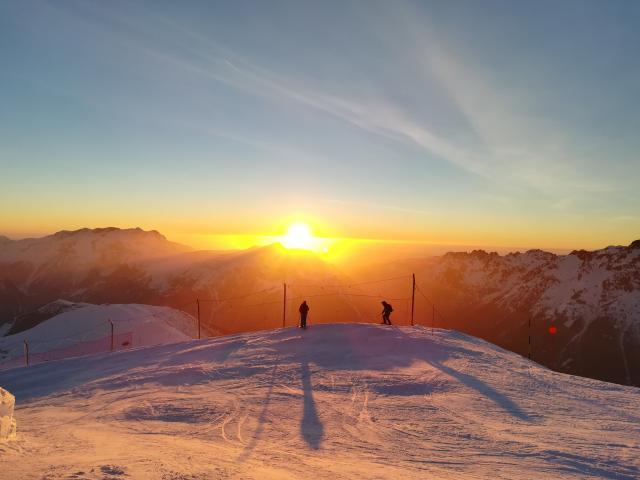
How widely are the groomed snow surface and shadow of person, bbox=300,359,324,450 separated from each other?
0.25 feet

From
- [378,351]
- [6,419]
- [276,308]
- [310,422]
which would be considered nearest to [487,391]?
[378,351]

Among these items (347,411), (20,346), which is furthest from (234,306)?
(347,411)

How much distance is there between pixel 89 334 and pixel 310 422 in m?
64.1

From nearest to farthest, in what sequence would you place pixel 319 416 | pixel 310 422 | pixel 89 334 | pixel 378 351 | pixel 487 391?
pixel 310 422, pixel 319 416, pixel 487 391, pixel 378 351, pixel 89 334

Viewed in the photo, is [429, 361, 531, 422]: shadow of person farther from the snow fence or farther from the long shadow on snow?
the snow fence

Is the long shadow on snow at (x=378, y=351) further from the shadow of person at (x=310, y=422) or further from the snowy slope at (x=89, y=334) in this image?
the snowy slope at (x=89, y=334)

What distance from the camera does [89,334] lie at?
67.8 meters

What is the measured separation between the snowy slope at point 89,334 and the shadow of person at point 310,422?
42643 millimetres

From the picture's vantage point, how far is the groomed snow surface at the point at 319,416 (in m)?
9.70

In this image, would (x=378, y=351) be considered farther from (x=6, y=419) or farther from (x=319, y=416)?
(x=6, y=419)

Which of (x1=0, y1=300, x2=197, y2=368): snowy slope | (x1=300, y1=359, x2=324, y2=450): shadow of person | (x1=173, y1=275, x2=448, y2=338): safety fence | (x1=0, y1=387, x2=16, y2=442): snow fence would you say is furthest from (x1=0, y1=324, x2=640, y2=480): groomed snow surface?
(x1=173, y1=275, x2=448, y2=338): safety fence

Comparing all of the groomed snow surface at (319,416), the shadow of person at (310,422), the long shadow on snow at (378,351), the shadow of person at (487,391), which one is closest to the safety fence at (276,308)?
the long shadow on snow at (378,351)

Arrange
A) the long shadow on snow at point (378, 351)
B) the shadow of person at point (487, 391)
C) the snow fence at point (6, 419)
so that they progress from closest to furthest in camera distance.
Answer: the snow fence at point (6, 419) → the shadow of person at point (487, 391) → the long shadow on snow at point (378, 351)

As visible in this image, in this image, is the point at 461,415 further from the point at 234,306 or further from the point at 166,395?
the point at 234,306
